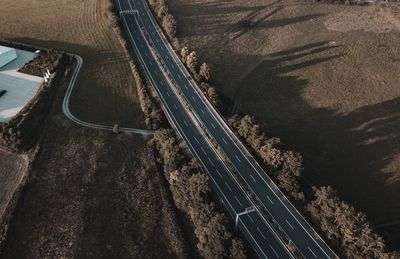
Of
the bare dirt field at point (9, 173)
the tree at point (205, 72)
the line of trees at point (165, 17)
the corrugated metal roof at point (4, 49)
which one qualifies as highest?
the line of trees at point (165, 17)

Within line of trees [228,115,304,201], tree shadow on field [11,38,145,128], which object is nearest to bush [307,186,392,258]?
line of trees [228,115,304,201]

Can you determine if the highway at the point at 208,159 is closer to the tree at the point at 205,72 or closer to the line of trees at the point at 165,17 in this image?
the line of trees at the point at 165,17

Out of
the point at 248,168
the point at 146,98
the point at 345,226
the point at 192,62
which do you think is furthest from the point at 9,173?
the point at 345,226

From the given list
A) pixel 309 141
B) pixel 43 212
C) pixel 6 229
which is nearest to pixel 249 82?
pixel 309 141

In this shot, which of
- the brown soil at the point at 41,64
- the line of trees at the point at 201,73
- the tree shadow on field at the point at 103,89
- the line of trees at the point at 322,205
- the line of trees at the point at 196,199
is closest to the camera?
the line of trees at the point at 322,205

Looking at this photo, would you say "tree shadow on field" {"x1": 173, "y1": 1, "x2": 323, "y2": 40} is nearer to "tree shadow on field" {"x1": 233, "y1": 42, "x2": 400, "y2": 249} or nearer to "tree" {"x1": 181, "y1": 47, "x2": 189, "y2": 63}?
"tree" {"x1": 181, "y1": 47, "x2": 189, "y2": 63}

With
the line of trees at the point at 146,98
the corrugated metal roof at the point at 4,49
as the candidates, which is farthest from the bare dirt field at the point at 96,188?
the corrugated metal roof at the point at 4,49

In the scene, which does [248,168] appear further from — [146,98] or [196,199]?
[146,98]
